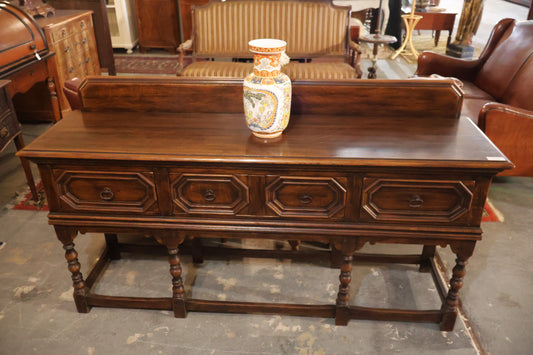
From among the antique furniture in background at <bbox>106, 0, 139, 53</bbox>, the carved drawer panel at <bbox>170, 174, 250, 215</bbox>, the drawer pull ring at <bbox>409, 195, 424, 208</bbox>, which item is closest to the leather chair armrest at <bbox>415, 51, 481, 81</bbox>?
the drawer pull ring at <bbox>409, 195, 424, 208</bbox>

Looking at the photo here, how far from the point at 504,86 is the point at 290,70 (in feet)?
6.47

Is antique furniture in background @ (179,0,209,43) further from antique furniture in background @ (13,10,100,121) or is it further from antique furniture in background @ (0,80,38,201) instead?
antique furniture in background @ (0,80,38,201)

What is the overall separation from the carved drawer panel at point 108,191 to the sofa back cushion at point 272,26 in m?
3.34

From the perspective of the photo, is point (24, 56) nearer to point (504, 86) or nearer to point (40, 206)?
point (40, 206)

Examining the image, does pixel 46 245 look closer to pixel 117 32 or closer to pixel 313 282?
pixel 313 282


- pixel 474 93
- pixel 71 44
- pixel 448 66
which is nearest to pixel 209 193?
pixel 474 93

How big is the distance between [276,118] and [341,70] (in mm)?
2768

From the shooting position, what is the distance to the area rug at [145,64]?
259 inches

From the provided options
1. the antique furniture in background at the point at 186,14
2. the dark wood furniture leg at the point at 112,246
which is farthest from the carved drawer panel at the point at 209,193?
the antique furniture in background at the point at 186,14

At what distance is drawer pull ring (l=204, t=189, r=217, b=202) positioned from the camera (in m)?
1.89

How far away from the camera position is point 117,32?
25.1 feet

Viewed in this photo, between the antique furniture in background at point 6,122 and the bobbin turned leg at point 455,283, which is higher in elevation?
the antique furniture in background at point 6,122

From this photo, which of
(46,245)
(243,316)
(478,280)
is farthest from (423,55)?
(46,245)

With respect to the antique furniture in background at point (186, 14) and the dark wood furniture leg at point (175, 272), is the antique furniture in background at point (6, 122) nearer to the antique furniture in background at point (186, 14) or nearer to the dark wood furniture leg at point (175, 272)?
the dark wood furniture leg at point (175, 272)
